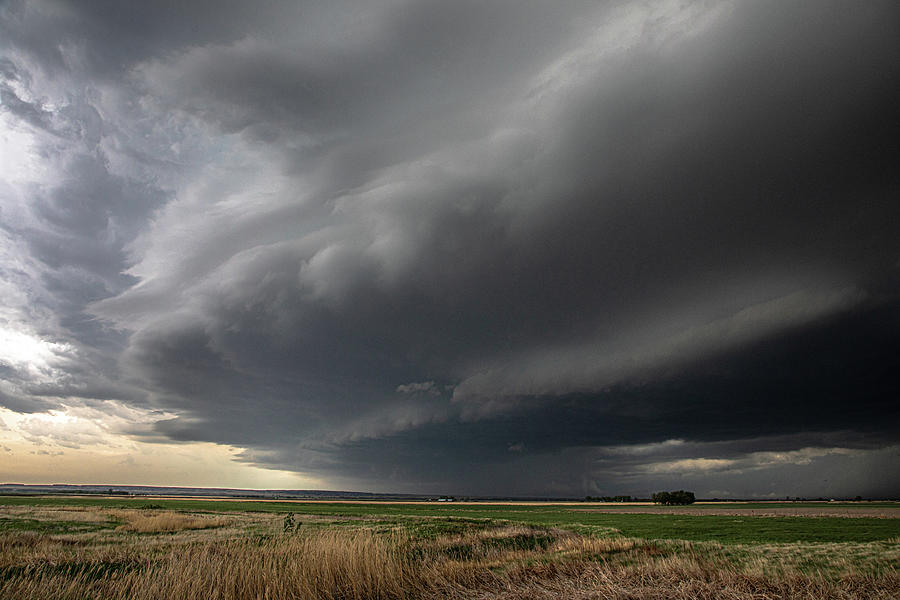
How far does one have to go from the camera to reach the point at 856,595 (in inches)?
456

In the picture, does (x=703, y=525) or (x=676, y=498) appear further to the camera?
(x=676, y=498)

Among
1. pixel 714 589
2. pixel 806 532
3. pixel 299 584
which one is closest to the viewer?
pixel 714 589

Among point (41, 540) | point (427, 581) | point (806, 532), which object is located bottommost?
point (806, 532)

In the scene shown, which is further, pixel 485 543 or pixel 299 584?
pixel 485 543

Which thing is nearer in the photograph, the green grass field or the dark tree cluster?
the green grass field

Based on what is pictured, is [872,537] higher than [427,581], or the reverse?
[427,581]

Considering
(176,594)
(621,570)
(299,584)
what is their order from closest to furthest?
(176,594) → (299,584) → (621,570)

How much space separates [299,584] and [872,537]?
57155 mm

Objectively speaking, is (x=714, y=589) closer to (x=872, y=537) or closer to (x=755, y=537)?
(x=755, y=537)

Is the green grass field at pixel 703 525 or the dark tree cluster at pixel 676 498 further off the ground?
the green grass field at pixel 703 525

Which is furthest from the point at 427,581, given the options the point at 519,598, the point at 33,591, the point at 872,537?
the point at 872,537

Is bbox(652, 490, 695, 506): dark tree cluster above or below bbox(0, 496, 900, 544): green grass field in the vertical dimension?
below

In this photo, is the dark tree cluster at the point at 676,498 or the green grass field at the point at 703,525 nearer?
the green grass field at the point at 703,525

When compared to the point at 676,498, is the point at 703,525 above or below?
above
